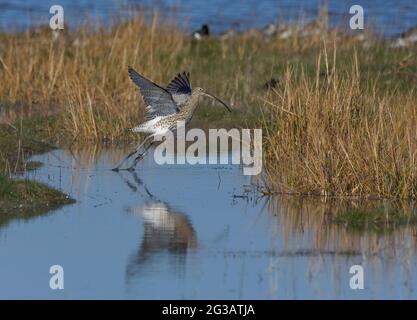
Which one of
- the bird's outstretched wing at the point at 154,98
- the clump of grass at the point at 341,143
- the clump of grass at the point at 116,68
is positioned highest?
the clump of grass at the point at 116,68

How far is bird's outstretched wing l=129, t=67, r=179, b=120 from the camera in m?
11.7

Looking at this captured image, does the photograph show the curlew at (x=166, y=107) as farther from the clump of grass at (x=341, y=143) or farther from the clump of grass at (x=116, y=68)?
the clump of grass at (x=116, y=68)

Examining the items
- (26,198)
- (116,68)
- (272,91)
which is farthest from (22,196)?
(116,68)

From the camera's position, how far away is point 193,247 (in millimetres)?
8758

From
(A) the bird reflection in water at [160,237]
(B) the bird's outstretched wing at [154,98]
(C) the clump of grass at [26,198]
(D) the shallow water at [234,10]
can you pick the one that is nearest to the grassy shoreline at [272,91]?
(B) the bird's outstretched wing at [154,98]

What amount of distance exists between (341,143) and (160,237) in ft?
6.42

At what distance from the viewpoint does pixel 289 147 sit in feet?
36.8

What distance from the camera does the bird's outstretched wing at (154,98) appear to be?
38.5ft

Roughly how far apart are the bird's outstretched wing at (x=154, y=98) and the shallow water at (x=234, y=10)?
11965 millimetres

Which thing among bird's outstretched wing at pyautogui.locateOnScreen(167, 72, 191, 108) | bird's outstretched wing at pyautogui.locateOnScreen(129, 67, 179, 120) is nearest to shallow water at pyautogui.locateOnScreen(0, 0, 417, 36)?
bird's outstretched wing at pyautogui.locateOnScreen(167, 72, 191, 108)

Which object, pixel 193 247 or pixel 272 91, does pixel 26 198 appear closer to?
pixel 193 247

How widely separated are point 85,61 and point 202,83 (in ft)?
5.86

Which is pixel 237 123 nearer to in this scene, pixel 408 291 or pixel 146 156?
pixel 146 156

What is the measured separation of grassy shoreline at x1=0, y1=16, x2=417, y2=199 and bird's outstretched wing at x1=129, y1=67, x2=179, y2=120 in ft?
3.06
